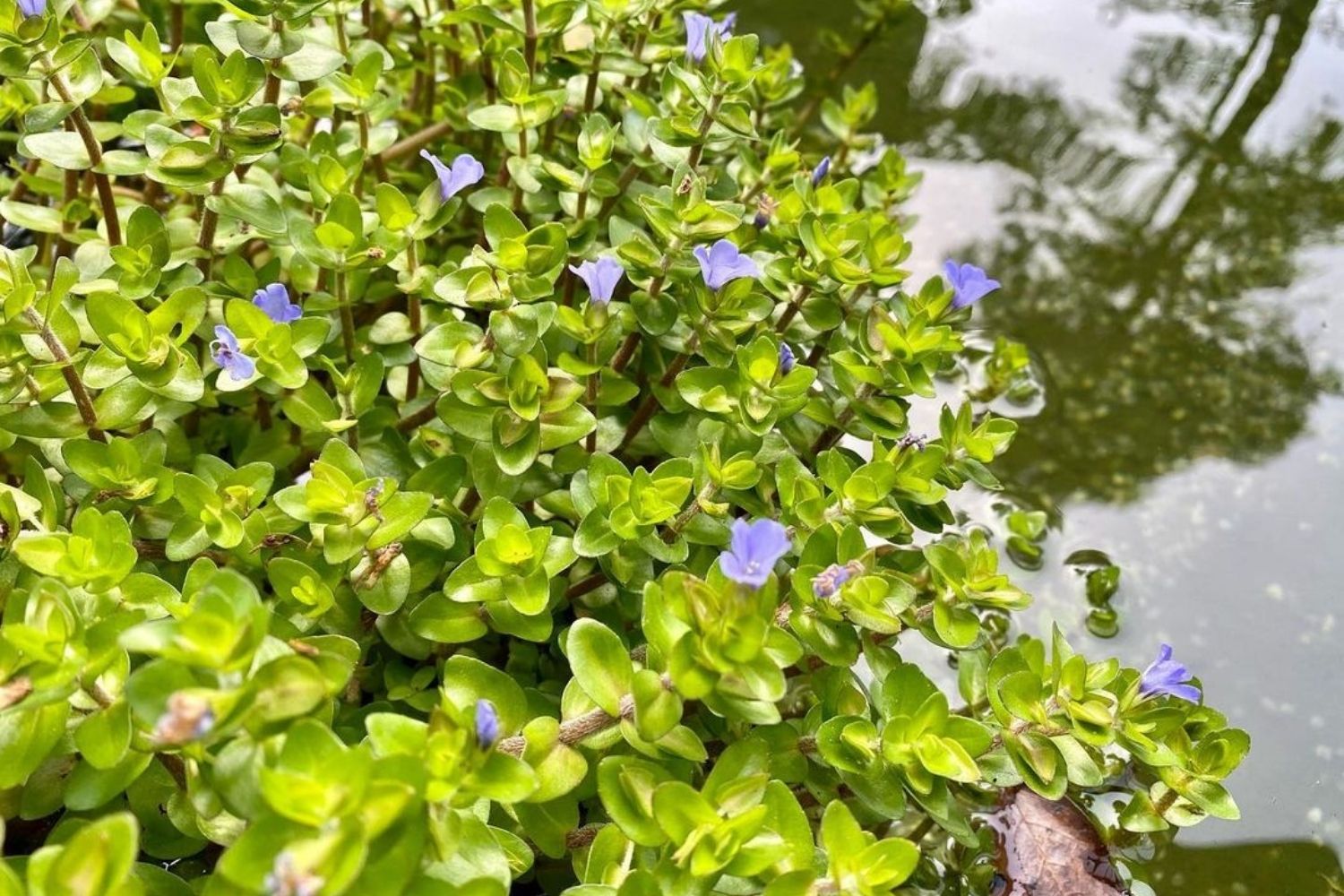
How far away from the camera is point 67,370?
1.16m

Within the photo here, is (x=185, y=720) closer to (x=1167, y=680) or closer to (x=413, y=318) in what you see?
(x=413, y=318)

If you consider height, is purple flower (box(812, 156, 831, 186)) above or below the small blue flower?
above

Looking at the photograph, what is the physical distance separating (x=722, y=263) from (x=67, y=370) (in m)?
0.77

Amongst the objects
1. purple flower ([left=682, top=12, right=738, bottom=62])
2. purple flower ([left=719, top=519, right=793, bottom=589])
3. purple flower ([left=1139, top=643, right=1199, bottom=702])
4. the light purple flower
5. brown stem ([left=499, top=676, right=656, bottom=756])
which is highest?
purple flower ([left=682, top=12, right=738, bottom=62])

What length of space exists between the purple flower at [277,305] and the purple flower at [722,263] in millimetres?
496

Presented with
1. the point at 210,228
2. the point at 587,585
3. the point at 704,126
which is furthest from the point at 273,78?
the point at 587,585

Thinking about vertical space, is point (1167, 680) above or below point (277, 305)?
below

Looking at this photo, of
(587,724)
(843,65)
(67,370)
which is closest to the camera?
(587,724)

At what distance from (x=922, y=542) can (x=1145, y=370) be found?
0.67m

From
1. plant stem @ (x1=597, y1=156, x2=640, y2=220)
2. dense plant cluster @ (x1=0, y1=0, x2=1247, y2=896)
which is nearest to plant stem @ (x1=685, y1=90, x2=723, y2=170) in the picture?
dense plant cluster @ (x1=0, y1=0, x2=1247, y2=896)

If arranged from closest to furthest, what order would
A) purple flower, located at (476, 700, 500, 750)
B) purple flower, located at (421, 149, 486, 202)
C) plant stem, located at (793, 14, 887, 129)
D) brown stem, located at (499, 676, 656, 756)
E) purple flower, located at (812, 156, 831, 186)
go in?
purple flower, located at (476, 700, 500, 750) < brown stem, located at (499, 676, 656, 756) < purple flower, located at (421, 149, 486, 202) < purple flower, located at (812, 156, 831, 186) < plant stem, located at (793, 14, 887, 129)

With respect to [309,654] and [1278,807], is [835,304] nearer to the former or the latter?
[309,654]

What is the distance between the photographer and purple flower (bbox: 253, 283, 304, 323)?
1196 millimetres

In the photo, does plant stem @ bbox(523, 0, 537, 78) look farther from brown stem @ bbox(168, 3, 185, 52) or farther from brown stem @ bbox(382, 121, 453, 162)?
brown stem @ bbox(168, 3, 185, 52)
